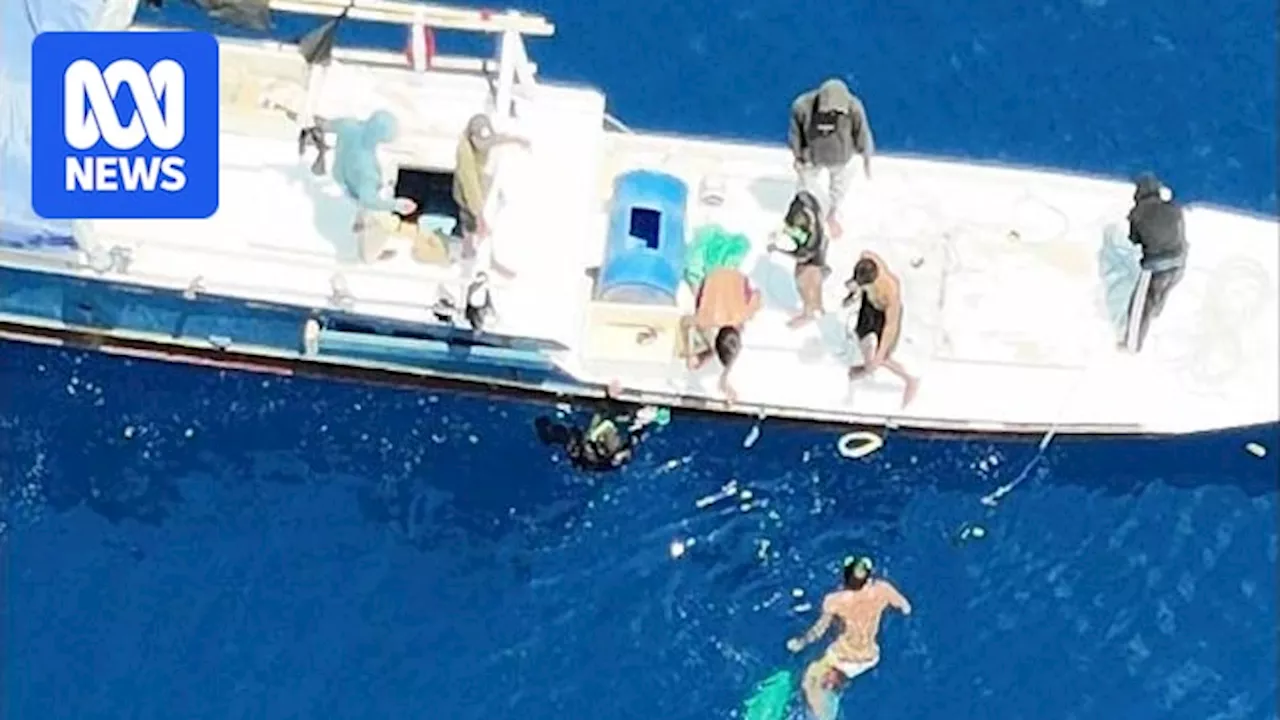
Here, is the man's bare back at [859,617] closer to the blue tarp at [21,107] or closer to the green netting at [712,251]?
the green netting at [712,251]

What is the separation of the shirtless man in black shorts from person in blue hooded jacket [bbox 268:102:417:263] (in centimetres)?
324

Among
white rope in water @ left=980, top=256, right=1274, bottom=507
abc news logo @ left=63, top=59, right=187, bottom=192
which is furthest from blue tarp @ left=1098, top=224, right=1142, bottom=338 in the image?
abc news logo @ left=63, top=59, right=187, bottom=192

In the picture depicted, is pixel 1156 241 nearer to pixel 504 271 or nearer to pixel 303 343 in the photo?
pixel 504 271

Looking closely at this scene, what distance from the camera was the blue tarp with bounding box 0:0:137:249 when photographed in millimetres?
17875

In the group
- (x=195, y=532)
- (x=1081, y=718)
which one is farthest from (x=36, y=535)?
(x=1081, y=718)


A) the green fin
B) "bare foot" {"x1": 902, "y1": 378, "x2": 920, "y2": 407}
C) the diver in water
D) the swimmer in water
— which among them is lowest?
the green fin

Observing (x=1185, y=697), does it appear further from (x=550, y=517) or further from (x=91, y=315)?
(x=91, y=315)

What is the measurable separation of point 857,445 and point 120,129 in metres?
6.03

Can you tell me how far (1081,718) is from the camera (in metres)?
20.0

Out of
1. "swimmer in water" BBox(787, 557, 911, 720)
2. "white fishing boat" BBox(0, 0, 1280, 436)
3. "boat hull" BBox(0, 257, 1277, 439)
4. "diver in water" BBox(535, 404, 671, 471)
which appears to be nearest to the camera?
"white fishing boat" BBox(0, 0, 1280, 436)

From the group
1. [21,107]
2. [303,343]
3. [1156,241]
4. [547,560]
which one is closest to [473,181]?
[303,343]

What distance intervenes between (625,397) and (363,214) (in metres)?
2.37

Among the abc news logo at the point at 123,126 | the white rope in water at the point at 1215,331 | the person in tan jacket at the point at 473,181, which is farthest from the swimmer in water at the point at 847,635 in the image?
A: the abc news logo at the point at 123,126

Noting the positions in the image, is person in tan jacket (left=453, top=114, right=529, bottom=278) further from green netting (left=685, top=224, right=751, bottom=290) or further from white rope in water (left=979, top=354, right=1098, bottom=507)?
white rope in water (left=979, top=354, right=1098, bottom=507)
